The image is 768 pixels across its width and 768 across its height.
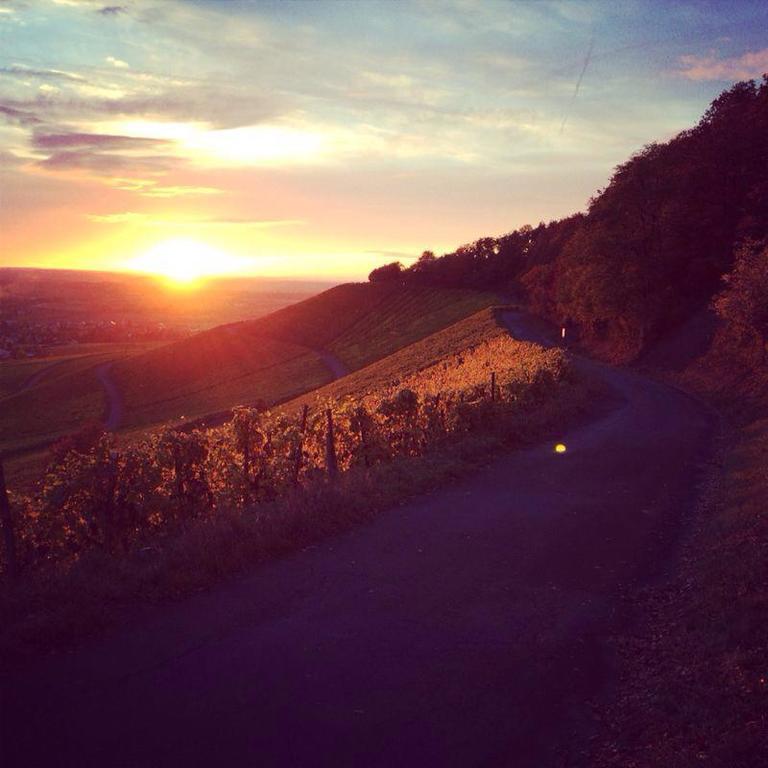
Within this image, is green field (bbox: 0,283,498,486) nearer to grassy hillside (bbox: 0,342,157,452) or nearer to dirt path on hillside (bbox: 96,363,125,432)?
grassy hillside (bbox: 0,342,157,452)

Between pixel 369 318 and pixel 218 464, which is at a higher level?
pixel 369 318

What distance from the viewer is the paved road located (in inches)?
231

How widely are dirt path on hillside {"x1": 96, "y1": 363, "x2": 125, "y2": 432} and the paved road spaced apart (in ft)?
189

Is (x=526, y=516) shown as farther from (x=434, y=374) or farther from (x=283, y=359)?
(x=283, y=359)

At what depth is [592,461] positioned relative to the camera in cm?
1673

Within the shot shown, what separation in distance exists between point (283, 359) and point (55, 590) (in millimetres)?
77700

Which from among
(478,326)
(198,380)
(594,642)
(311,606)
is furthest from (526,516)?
(198,380)

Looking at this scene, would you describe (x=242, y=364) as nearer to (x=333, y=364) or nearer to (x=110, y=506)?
(x=333, y=364)

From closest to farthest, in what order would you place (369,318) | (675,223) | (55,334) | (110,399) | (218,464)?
1. (218,464)
2. (675,223)
3. (110,399)
4. (369,318)
5. (55,334)

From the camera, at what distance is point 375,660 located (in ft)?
23.8

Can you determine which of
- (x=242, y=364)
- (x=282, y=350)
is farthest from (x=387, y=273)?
(x=242, y=364)

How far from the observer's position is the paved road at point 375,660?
587 cm

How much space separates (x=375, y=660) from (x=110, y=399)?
76.6m

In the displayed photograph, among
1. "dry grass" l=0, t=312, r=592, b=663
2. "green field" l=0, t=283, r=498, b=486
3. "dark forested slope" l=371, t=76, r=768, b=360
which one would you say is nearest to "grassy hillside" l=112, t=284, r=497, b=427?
"green field" l=0, t=283, r=498, b=486
